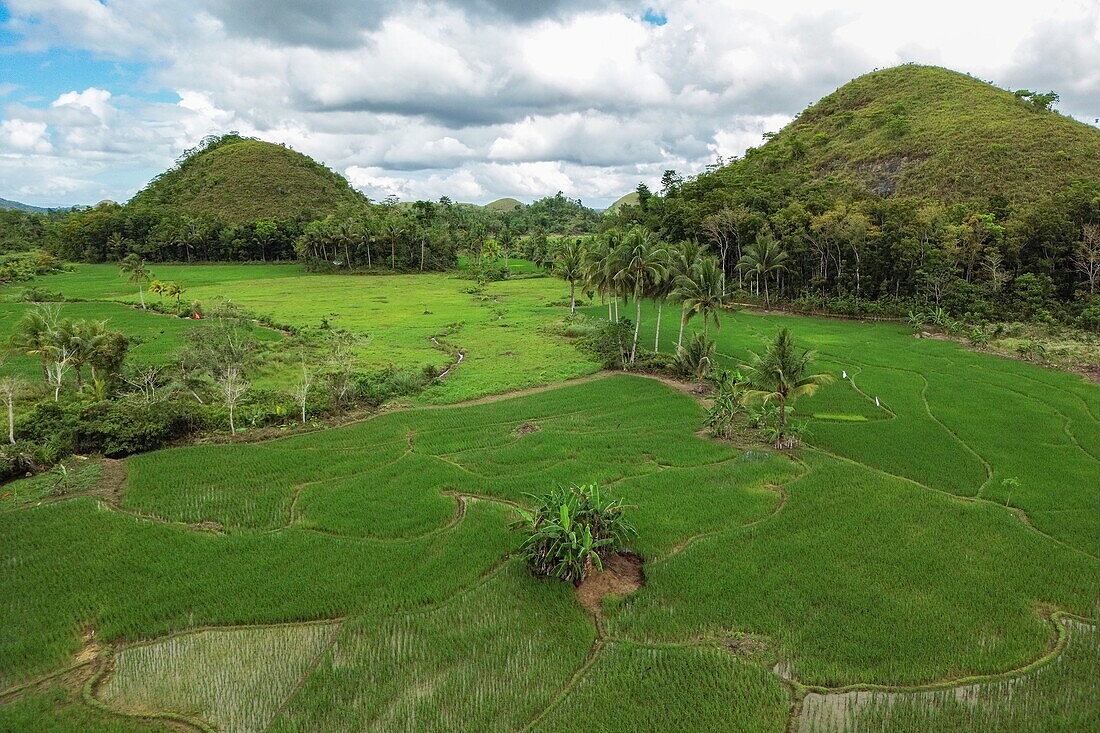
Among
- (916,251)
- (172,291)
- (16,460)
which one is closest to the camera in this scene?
(16,460)

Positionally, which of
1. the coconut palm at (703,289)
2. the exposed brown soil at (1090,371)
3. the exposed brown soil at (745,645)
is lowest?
the exposed brown soil at (745,645)

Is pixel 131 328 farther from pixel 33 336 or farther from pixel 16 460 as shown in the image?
pixel 16 460

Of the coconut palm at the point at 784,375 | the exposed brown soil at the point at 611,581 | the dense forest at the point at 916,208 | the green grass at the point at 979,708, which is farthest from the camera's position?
the dense forest at the point at 916,208

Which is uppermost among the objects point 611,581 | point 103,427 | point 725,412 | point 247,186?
point 247,186

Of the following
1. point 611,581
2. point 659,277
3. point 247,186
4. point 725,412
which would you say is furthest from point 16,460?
point 247,186

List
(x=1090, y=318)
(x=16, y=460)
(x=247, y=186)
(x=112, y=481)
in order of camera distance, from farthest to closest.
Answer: (x=247, y=186) < (x=1090, y=318) < (x=16, y=460) < (x=112, y=481)

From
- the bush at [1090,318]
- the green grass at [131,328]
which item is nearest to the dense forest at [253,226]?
the green grass at [131,328]

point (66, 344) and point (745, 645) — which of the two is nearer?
point (745, 645)

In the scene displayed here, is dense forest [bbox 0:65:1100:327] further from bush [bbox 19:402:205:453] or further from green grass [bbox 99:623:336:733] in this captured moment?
green grass [bbox 99:623:336:733]

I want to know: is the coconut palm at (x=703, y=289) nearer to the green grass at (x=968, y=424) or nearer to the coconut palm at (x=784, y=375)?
the green grass at (x=968, y=424)
